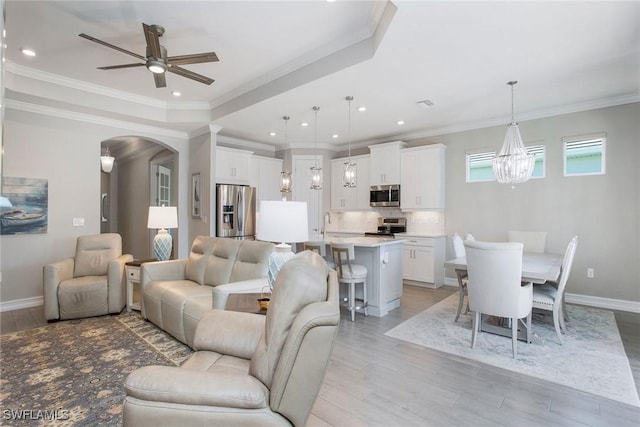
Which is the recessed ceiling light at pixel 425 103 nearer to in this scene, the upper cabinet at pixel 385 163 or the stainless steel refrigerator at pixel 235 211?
the upper cabinet at pixel 385 163

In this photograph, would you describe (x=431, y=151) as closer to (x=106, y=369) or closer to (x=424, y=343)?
(x=424, y=343)

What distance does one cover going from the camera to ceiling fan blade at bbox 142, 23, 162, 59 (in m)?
2.52

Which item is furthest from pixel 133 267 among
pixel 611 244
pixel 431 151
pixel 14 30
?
pixel 611 244

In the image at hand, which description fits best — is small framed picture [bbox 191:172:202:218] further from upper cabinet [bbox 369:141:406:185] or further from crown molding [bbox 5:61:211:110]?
upper cabinet [bbox 369:141:406:185]

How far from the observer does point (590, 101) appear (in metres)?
4.36

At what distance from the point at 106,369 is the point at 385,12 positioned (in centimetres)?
377

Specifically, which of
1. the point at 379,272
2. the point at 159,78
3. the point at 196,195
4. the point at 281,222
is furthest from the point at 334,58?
the point at 196,195

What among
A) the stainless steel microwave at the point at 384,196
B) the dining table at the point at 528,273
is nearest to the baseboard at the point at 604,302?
the dining table at the point at 528,273

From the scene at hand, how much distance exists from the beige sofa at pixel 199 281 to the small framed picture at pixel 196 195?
1.86 m

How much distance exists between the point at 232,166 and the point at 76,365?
4032mm

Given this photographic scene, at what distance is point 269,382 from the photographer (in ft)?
4.41

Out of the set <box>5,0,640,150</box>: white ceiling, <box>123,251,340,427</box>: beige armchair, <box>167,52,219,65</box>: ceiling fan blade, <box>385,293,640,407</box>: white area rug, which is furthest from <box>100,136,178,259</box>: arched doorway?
<box>123,251,340,427</box>: beige armchair

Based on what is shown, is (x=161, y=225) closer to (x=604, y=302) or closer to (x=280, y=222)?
(x=280, y=222)

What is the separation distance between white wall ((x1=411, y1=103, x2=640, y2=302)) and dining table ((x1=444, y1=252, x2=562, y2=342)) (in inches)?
40.1
